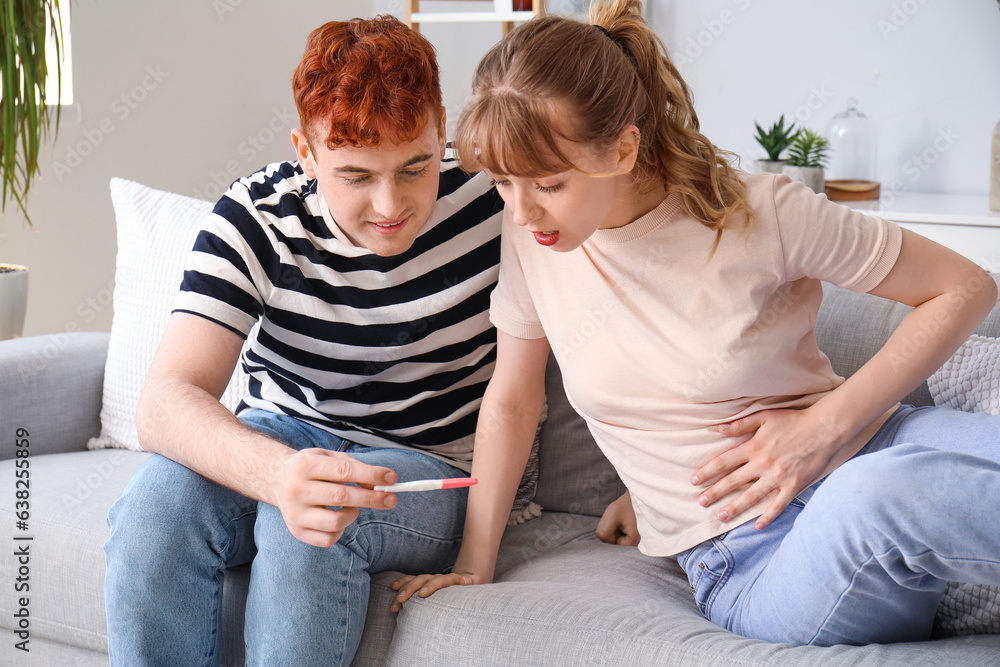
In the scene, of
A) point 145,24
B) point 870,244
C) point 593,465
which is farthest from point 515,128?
point 145,24

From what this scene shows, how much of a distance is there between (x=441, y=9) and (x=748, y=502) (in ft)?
7.82

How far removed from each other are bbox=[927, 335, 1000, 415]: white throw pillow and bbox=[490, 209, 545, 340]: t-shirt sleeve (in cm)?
55

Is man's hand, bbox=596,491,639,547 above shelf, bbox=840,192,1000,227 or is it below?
below

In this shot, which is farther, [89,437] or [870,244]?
[89,437]

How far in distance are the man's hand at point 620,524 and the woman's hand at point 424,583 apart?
0.92 ft

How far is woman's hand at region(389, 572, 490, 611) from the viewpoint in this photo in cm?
105

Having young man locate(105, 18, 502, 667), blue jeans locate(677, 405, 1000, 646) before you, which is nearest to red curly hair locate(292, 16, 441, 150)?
young man locate(105, 18, 502, 667)

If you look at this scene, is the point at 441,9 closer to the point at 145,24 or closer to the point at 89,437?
the point at 145,24

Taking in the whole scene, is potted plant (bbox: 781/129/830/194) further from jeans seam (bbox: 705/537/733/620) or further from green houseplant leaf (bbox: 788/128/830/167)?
jeans seam (bbox: 705/537/733/620)

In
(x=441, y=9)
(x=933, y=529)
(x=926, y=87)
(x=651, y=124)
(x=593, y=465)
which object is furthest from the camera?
(x=441, y=9)

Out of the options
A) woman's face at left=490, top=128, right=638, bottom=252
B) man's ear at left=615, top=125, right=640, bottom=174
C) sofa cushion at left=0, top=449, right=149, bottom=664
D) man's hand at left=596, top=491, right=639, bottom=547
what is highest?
man's ear at left=615, top=125, right=640, bottom=174

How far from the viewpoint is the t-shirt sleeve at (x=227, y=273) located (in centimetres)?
112

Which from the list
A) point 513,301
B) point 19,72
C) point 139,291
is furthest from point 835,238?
point 19,72

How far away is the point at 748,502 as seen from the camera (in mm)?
1033
